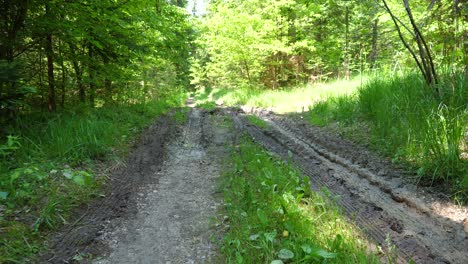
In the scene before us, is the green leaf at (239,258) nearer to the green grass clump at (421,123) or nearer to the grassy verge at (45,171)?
the grassy verge at (45,171)

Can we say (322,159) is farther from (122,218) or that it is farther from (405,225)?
(122,218)

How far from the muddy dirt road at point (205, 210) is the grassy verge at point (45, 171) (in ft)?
0.74

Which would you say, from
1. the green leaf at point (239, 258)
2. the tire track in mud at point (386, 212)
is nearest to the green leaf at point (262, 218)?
the green leaf at point (239, 258)

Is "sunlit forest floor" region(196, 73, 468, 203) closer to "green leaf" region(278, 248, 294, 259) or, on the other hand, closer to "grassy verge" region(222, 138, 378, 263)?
"grassy verge" region(222, 138, 378, 263)

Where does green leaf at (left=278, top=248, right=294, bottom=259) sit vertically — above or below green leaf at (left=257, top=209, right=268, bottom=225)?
below

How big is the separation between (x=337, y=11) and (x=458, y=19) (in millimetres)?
11817

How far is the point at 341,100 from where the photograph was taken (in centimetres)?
741

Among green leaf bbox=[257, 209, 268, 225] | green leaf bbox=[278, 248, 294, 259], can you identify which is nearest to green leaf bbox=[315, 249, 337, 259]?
green leaf bbox=[278, 248, 294, 259]

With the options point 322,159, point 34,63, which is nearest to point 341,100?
point 322,159

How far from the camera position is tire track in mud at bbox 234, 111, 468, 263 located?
2434mm

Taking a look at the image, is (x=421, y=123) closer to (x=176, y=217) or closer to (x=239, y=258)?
(x=239, y=258)

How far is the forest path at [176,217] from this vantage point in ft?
9.07

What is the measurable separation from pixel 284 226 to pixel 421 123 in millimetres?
2738

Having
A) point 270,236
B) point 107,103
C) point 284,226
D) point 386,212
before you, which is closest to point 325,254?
point 270,236
